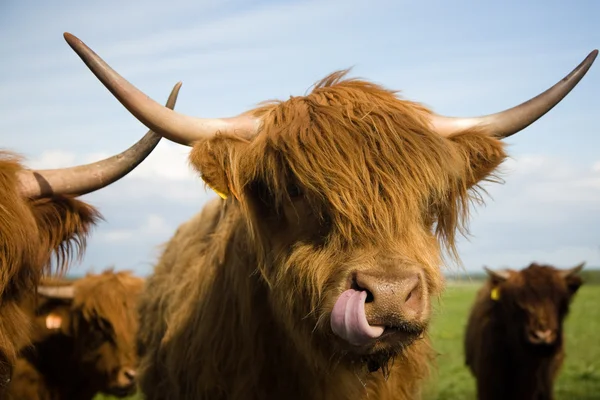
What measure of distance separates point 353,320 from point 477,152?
4.11 ft

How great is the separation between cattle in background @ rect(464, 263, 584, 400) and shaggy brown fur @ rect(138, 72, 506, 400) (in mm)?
4431

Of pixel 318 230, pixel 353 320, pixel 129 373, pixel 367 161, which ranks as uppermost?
pixel 367 161

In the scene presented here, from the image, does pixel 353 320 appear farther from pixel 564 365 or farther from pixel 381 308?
pixel 564 365

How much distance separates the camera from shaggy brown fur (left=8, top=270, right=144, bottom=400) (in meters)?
7.25

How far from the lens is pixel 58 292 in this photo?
752 centimetres

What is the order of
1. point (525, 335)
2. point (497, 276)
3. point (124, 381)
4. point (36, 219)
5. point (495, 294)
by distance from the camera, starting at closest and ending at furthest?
point (36, 219) → point (124, 381) → point (525, 335) → point (495, 294) → point (497, 276)

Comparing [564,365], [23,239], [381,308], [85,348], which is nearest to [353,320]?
[381,308]

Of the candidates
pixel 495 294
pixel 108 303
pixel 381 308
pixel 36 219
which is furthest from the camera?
pixel 495 294

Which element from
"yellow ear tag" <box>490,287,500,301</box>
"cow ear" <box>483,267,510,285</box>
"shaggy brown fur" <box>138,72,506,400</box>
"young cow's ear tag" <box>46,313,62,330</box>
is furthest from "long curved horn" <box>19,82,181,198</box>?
"cow ear" <box>483,267,510,285</box>

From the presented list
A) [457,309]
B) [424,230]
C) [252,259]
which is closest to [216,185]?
[252,259]

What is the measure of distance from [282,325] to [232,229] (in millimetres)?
704

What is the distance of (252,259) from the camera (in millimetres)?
3510

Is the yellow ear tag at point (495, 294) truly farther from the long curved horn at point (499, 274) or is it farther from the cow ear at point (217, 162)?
the cow ear at point (217, 162)

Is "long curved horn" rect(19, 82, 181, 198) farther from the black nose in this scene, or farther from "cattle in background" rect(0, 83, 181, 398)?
the black nose
